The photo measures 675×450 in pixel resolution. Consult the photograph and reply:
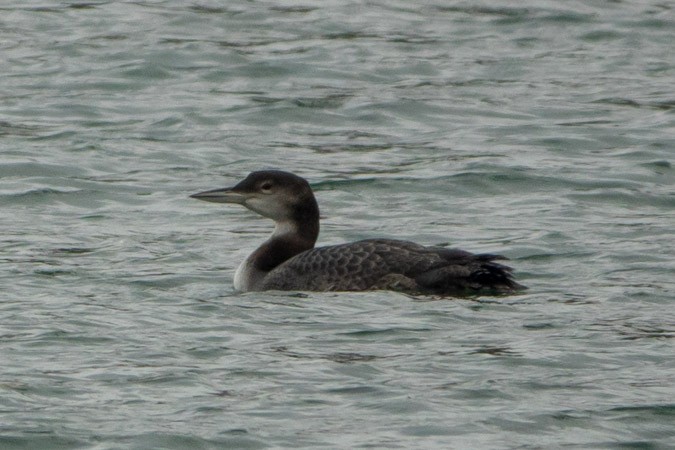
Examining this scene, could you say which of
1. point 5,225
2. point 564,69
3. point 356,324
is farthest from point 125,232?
point 564,69

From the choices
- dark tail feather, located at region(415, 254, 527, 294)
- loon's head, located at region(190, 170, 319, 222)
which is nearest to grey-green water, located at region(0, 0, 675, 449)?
dark tail feather, located at region(415, 254, 527, 294)

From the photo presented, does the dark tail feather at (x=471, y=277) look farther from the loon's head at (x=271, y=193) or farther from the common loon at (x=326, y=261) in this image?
the loon's head at (x=271, y=193)

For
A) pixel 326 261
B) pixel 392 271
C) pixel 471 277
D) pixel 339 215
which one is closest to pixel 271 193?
pixel 326 261

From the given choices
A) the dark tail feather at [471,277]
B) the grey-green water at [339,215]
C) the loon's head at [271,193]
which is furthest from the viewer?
the loon's head at [271,193]

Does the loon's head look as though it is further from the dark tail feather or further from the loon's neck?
the dark tail feather

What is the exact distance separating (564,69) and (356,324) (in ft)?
29.2

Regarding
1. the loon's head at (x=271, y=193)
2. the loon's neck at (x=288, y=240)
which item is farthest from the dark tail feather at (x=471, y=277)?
the loon's head at (x=271, y=193)

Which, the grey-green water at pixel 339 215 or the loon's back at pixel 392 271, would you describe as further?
the loon's back at pixel 392 271

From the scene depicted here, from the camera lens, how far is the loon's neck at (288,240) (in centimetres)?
1048

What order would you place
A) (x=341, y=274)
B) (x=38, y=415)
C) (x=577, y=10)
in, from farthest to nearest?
(x=577, y=10) < (x=341, y=274) < (x=38, y=415)

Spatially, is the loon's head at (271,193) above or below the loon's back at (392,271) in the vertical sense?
above

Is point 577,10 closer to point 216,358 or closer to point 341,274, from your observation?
point 341,274

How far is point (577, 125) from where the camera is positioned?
1530 cm

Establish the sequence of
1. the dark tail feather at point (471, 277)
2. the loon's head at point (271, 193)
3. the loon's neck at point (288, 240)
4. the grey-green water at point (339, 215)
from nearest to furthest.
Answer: the grey-green water at point (339, 215), the dark tail feather at point (471, 277), the loon's neck at point (288, 240), the loon's head at point (271, 193)
